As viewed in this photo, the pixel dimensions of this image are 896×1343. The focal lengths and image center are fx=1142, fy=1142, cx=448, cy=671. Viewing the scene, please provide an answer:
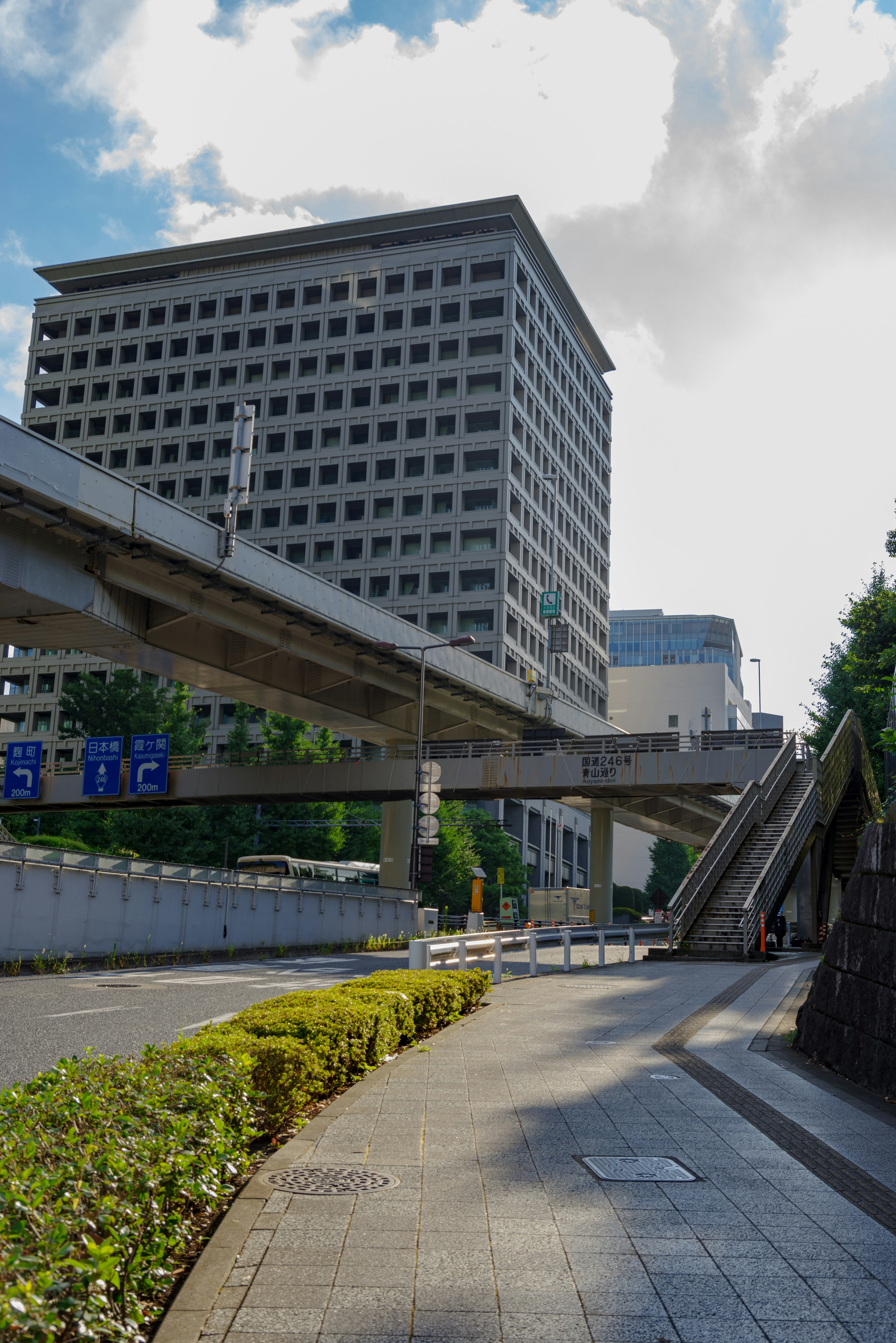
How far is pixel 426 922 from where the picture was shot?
3747cm

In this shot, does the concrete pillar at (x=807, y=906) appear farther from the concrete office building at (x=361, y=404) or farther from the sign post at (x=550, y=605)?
the sign post at (x=550, y=605)

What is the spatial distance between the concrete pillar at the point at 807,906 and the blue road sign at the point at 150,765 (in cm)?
2312

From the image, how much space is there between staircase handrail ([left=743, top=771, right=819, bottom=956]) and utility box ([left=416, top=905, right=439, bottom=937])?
9.75m

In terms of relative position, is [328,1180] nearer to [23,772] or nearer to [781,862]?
[781,862]

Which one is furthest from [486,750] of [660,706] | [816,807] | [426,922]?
[660,706]

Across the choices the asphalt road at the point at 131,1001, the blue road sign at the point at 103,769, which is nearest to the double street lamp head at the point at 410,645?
the blue road sign at the point at 103,769

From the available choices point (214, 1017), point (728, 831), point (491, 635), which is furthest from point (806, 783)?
point (491, 635)

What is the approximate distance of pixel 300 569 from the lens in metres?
38.6

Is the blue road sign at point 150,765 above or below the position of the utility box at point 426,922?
above

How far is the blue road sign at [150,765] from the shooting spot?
42125 mm

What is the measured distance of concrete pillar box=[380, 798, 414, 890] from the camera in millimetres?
51906

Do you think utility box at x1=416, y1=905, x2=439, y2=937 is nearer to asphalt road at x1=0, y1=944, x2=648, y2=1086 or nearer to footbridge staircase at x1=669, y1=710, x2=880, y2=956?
asphalt road at x1=0, y1=944, x2=648, y2=1086

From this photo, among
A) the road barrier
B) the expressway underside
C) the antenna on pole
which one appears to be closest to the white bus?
the expressway underside

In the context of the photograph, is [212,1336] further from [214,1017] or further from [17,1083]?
[214,1017]
